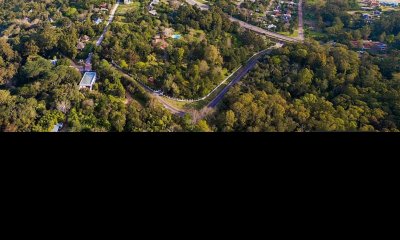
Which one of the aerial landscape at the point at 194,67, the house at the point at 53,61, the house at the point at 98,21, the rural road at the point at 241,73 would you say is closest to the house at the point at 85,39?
the aerial landscape at the point at 194,67

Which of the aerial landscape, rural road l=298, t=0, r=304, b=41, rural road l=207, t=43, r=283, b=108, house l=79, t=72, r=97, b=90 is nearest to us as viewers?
the aerial landscape

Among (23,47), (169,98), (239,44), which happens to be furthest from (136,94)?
(239,44)

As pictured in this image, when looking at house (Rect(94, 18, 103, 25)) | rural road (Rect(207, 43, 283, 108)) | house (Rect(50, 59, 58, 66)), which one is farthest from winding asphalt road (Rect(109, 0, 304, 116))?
house (Rect(94, 18, 103, 25))

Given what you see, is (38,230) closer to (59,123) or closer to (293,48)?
(59,123)

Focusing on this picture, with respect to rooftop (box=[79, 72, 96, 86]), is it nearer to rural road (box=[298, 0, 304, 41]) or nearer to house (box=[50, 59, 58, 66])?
house (box=[50, 59, 58, 66])

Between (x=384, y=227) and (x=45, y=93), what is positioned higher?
(x=384, y=227)

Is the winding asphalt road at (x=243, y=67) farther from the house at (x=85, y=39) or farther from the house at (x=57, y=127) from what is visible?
the house at (x=57, y=127)
